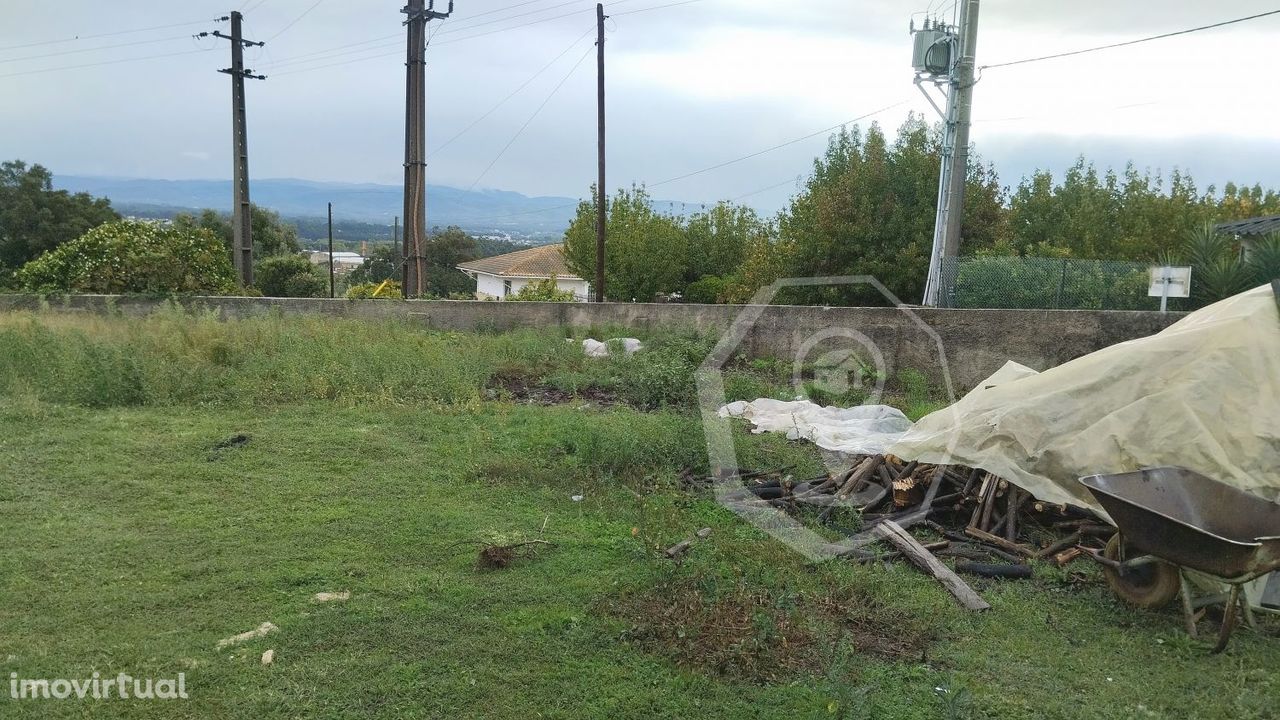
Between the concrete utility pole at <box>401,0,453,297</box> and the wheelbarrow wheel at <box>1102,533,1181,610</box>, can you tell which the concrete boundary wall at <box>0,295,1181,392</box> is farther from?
the wheelbarrow wheel at <box>1102,533,1181,610</box>

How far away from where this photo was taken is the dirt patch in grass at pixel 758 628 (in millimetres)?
3891

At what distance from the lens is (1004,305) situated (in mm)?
12375

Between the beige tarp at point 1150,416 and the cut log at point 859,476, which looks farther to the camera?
the cut log at point 859,476

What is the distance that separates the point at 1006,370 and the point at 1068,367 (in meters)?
1.17

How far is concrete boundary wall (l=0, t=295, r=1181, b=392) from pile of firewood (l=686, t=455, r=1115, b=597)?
5216 mm

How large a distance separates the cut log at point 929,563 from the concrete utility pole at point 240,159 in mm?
20960

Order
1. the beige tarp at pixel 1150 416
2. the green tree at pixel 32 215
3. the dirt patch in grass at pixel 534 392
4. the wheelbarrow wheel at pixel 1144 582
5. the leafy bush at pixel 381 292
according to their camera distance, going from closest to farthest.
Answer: the wheelbarrow wheel at pixel 1144 582, the beige tarp at pixel 1150 416, the dirt patch in grass at pixel 534 392, the leafy bush at pixel 381 292, the green tree at pixel 32 215

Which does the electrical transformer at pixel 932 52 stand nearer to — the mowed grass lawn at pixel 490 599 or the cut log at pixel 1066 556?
the mowed grass lawn at pixel 490 599

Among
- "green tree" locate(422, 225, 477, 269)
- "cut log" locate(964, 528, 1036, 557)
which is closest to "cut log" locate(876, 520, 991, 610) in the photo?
"cut log" locate(964, 528, 1036, 557)

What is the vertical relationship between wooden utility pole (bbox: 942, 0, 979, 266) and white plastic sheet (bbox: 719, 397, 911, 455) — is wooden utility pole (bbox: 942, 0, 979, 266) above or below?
above

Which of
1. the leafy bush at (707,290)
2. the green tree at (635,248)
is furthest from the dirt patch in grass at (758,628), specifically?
the green tree at (635,248)

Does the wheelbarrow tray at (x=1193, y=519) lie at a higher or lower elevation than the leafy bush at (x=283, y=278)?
lower

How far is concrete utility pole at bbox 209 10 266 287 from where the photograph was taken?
22656 mm

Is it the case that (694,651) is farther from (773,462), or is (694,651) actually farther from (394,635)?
(773,462)
